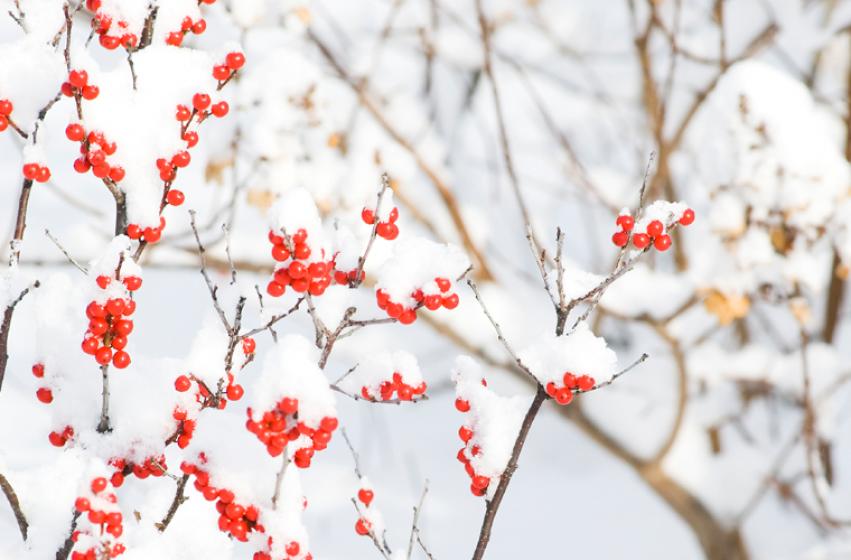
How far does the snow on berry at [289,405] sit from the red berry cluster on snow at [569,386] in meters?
0.29

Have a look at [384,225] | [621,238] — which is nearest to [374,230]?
[384,225]

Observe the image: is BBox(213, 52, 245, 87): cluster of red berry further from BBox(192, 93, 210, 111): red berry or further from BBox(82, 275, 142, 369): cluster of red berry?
BBox(82, 275, 142, 369): cluster of red berry

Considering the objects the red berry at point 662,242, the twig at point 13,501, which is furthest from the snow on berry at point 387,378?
the twig at point 13,501

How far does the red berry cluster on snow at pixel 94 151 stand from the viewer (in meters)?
1.04

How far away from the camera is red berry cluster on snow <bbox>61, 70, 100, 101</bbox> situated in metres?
1.01

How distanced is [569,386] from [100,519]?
570 millimetres

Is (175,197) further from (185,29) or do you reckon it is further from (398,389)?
(398,389)

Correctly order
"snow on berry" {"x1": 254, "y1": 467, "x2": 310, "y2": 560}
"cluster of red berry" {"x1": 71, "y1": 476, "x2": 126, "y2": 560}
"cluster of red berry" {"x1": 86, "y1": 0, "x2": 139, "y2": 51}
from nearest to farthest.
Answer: "cluster of red berry" {"x1": 71, "y1": 476, "x2": 126, "y2": 560}
"snow on berry" {"x1": 254, "y1": 467, "x2": 310, "y2": 560}
"cluster of red berry" {"x1": 86, "y1": 0, "x2": 139, "y2": 51}

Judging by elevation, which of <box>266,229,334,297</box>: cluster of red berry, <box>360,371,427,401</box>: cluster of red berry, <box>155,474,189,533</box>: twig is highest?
<box>266,229,334,297</box>: cluster of red berry

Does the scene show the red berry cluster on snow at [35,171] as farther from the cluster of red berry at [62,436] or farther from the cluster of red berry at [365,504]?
the cluster of red berry at [365,504]

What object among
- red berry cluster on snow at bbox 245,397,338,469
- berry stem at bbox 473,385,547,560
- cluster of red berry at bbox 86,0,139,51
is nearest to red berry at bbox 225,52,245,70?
cluster of red berry at bbox 86,0,139,51

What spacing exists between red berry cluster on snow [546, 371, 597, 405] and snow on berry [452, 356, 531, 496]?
0.13 metres

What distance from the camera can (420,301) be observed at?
3.47ft

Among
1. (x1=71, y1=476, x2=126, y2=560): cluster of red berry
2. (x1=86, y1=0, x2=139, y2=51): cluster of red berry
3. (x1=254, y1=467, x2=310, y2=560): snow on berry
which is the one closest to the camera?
(x1=71, y1=476, x2=126, y2=560): cluster of red berry
